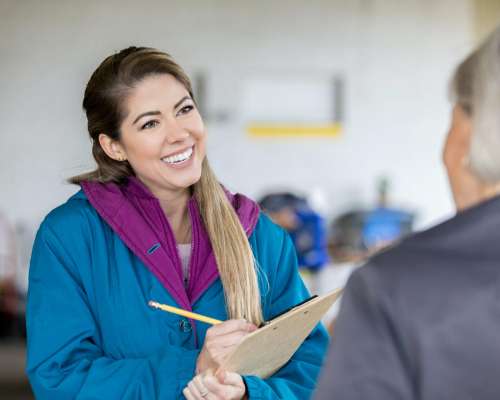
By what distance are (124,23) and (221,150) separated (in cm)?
124

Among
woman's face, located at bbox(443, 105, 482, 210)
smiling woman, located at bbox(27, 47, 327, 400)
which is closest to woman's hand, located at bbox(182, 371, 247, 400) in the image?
smiling woman, located at bbox(27, 47, 327, 400)

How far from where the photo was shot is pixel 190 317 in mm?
1801

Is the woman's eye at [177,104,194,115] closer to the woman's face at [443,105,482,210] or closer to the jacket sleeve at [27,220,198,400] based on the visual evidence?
the jacket sleeve at [27,220,198,400]

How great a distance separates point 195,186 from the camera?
2100 millimetres

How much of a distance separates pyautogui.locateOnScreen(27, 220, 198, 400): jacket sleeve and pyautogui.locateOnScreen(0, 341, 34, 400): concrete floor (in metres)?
3.07

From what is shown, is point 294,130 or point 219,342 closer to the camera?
point 219,342

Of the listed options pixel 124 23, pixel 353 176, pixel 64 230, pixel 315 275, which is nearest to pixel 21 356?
pixel 315 275

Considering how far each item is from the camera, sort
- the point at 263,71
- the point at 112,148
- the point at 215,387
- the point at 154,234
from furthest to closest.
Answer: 1. the point at 263,71
2. the point at 112,148
3. the point at 154,234
4. the point at 215,387

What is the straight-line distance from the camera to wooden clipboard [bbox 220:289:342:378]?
5.25 feet

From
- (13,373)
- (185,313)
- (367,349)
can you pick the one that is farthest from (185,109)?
(13,373)

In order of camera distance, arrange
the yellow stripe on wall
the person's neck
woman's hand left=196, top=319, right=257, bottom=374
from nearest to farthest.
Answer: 1. woman's hand left=196, top=319, right=257, bottom=374
2. the person's neck
3. the yellow stripe on wall

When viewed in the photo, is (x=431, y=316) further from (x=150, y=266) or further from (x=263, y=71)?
(x=263, y=71)

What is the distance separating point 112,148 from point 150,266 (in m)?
0.33

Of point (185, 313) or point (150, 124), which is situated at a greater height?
point (150, 124)
